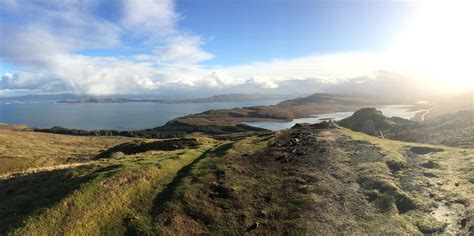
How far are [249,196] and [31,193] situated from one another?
60.3 ft

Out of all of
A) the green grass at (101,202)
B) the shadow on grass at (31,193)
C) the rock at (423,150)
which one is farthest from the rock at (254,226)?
the rock at (423,150)

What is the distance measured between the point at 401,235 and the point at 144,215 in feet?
57.8

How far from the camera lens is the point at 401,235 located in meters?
24.2

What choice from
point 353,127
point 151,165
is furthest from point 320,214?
point 353,127

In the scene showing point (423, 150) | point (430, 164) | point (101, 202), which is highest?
point (101, 202)

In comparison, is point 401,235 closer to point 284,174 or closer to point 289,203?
point 289,203

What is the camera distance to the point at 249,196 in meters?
31.1

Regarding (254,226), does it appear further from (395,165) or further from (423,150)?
(423,150)

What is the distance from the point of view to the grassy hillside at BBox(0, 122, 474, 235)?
83.4 feet

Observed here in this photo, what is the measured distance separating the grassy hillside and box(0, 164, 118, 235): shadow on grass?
138 mm

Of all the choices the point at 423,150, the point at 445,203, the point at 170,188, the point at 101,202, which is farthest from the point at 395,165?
the point at 101,202

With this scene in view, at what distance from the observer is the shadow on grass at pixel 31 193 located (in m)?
25.7

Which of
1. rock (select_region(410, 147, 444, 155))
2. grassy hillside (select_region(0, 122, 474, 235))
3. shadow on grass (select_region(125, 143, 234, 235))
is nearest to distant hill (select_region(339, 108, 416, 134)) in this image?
rock (select_region(410, 147, 444, 155))

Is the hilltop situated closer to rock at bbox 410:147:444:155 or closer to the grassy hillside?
rock at bbox 410:147:444:155
